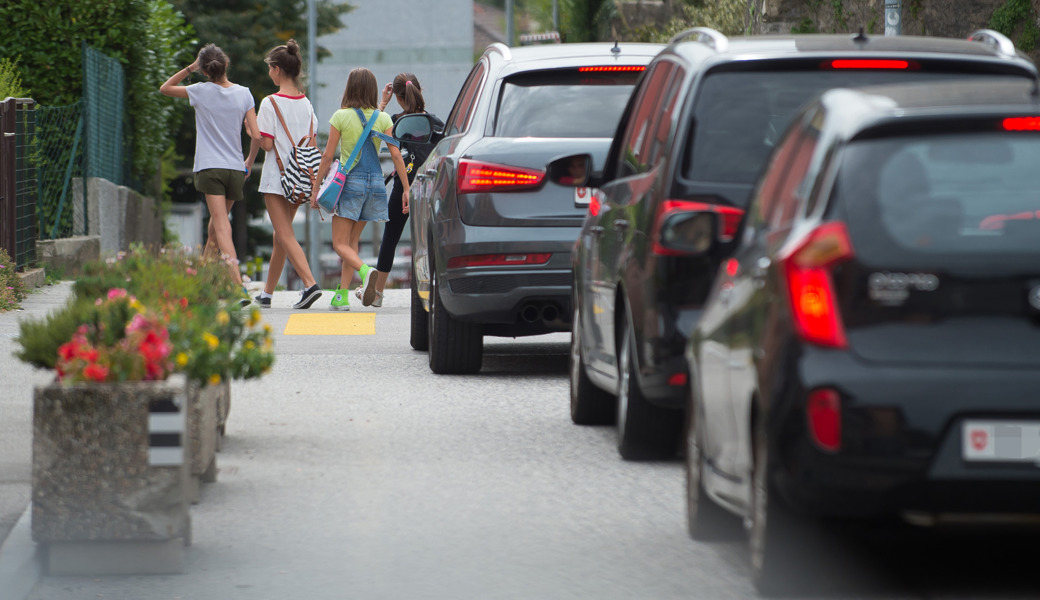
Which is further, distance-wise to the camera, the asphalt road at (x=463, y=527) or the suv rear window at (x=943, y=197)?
the asphalt road at (x=463, y=527)

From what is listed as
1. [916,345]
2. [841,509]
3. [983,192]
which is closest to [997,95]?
[983,192]

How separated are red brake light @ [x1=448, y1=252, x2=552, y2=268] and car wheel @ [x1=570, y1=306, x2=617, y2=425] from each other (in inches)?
38.3

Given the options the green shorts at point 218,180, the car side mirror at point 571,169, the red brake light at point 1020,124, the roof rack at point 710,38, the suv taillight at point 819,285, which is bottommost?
the green shorts at point 218,180

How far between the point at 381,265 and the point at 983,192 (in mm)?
11255

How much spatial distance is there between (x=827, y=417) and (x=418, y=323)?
780 centimetres

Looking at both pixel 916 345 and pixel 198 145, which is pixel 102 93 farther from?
pixel 916 345

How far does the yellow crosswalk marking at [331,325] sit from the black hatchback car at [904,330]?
28.8ft

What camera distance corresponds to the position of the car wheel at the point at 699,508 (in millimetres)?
5988

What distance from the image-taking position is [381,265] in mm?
15961

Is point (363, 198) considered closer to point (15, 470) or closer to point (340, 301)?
point (340, 301)

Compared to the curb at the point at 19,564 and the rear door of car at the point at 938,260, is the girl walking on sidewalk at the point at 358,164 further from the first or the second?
the rear door of car at the point at 938,260

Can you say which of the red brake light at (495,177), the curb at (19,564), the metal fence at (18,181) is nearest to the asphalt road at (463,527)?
the curb at (19,564)

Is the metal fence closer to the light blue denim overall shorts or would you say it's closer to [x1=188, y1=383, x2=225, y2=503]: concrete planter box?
the light blue denim overall shorts

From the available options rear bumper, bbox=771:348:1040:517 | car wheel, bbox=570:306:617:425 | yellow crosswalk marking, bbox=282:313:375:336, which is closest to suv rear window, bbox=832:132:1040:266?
rear bumper, bbox=771:348:1040:517
